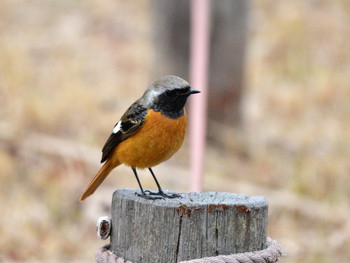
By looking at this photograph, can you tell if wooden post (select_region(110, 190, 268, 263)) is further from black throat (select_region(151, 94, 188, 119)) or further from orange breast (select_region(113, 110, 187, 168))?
black throat (select_region(151, 94, 188, 119))

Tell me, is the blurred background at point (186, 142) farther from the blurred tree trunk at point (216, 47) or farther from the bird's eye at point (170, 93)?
the bird's eye at point (170, 93)

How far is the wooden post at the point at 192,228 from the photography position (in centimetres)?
267

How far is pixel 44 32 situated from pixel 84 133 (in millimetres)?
4523

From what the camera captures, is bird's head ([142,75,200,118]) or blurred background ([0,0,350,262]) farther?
blurred background ([0,0,350,262])

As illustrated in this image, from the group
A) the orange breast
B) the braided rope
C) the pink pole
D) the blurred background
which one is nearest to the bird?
the orange breast

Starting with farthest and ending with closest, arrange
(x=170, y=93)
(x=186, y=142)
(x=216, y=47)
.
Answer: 1. (x=186, y=142)
2. (x=216, y=47)
3. (x=170, y=93)

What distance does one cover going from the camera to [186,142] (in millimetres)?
8430

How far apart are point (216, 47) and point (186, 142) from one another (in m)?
1.45

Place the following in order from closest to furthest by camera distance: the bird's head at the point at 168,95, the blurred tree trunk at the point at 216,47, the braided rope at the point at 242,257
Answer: the braided rope at the point at 242,257 → the bird's head at the point at 168,95 → the blurred tree trunk at the point at 216,47

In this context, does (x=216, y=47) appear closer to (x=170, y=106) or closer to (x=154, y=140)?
(x=170, y=106)

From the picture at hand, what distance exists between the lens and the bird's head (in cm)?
349

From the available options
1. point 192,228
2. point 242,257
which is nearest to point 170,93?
point 192,228

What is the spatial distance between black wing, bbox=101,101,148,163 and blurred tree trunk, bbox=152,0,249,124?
175 inches

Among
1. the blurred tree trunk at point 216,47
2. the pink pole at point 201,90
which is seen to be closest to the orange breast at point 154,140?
the pink pole at point 201,90
